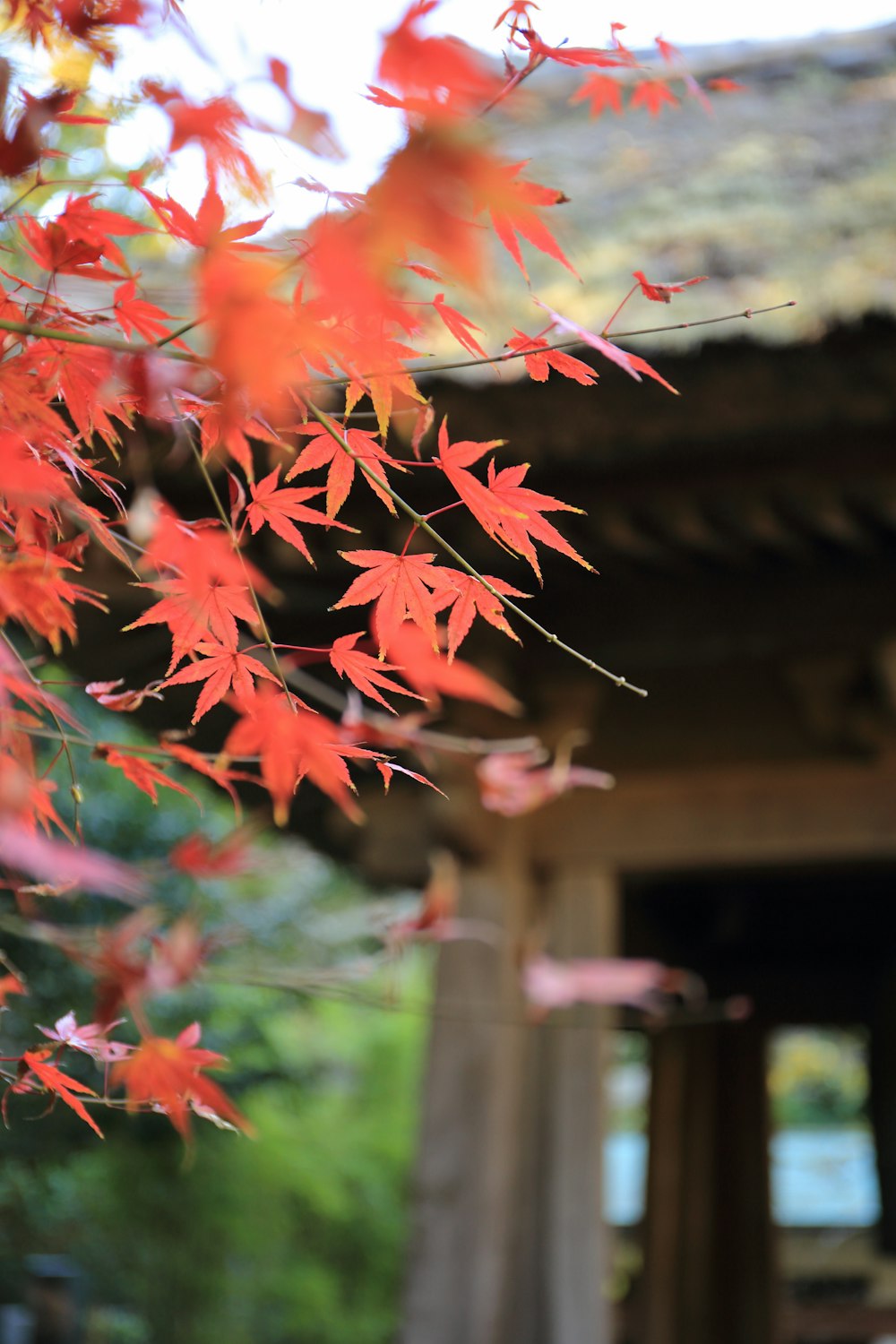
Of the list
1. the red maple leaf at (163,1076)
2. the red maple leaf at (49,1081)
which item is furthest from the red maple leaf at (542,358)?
the red maple leaf at (49,1081)

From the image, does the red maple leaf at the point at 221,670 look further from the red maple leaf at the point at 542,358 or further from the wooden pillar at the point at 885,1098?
the wooden pillar at the point at 885,1098

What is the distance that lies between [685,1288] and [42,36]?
519 centimetres

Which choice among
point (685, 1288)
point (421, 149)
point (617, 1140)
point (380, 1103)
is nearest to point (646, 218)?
point (421, 149)

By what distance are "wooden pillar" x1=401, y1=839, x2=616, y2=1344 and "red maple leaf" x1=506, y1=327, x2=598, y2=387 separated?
181cm

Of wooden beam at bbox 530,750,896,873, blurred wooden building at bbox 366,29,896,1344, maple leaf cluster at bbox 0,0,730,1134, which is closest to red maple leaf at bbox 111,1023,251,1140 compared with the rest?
maple leaf cluster at bbox 0,0,730,1134

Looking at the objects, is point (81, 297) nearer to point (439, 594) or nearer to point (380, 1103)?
point (439, 594)

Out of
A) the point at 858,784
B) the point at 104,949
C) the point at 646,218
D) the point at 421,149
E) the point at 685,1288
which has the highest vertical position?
the point at 646,218

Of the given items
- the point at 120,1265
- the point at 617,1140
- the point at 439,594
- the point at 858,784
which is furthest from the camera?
the point at 617,1140

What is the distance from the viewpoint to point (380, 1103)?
25.7 ft

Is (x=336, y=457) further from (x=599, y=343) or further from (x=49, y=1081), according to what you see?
(x=49, y=1081)

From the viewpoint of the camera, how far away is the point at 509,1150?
2613 mm

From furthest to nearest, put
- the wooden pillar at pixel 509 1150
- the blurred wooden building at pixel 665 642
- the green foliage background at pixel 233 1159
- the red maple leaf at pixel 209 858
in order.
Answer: the green foliage background at pixel 233 1159 → the wooden pillar at pixel 509 1150 → the blurred wooden building at pixel 665 642 → the red maple leaf at pixel 209 858

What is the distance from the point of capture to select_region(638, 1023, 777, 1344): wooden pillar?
15.7 ft

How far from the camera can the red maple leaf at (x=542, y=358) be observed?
0.79 metres
